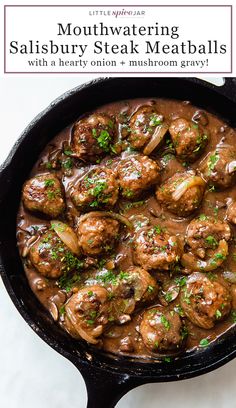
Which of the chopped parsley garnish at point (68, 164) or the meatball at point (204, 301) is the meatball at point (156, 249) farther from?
the chopped parsley garnish at point (68, 164)

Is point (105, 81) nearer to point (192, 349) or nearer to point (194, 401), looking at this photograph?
point (192, 349)

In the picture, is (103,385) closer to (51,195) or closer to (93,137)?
(51,195)

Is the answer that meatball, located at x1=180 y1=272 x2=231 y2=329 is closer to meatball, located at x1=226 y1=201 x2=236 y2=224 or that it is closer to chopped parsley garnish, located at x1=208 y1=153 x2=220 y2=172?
meatball, located at x1=226 y1=201 x2=236 y2=224

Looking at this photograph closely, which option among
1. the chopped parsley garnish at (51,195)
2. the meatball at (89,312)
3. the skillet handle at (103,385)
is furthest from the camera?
the chopped parsley garnish at (51,195)

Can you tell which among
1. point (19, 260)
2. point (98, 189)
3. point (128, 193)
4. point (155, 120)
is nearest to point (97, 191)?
point (98, 189)

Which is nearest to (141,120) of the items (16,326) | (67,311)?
(67,311)

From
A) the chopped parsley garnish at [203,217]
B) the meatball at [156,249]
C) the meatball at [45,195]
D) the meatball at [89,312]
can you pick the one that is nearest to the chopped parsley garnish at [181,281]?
the meatball at [156,249]
